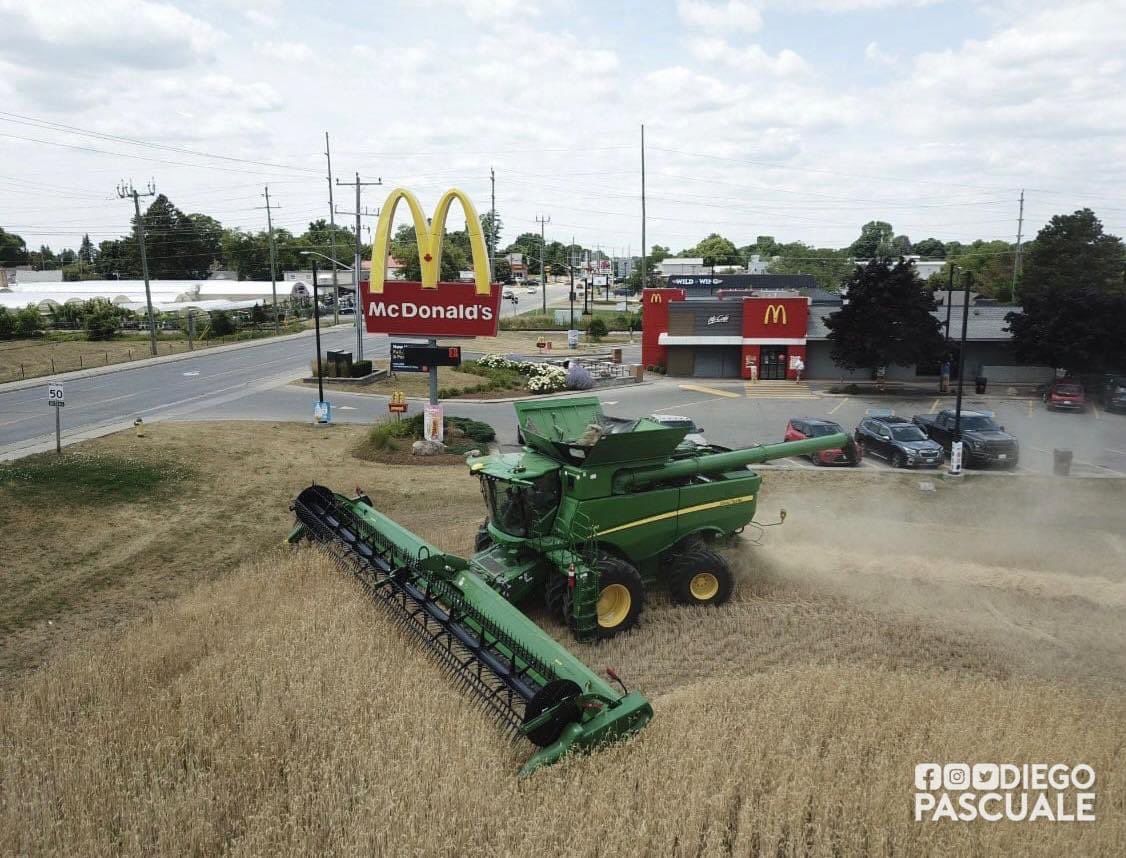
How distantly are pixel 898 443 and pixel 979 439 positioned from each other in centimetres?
232

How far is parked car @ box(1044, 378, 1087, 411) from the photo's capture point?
3534cm

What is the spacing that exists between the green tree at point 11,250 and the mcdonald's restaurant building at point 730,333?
463 feet

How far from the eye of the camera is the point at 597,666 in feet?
37.0

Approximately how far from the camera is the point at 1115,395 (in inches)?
1372

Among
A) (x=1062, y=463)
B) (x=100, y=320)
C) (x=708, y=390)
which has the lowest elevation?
(x=708, y=390)

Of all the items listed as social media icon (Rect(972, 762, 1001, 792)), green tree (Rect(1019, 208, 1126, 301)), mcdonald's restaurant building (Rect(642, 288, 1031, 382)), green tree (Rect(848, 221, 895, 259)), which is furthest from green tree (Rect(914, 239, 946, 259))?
social media icon (Rect(972, 762, 1001, 792))

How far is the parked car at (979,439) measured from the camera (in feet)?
80.0

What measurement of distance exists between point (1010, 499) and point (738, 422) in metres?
13.0

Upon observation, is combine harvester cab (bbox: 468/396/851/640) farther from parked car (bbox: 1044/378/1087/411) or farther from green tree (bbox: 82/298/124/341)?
green tree (bbox: 82/298/124/341)

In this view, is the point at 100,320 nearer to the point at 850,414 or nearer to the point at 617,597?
the point at 850,414

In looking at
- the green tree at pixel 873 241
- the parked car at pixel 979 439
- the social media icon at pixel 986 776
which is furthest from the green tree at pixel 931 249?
the social media icon at pixel 986 776

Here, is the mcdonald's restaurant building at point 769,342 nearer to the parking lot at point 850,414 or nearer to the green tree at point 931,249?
the parking lot at point 850,414

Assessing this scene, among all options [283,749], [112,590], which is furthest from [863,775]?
[112,590]

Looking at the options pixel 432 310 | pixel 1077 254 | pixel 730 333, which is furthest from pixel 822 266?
pixel 432 310
